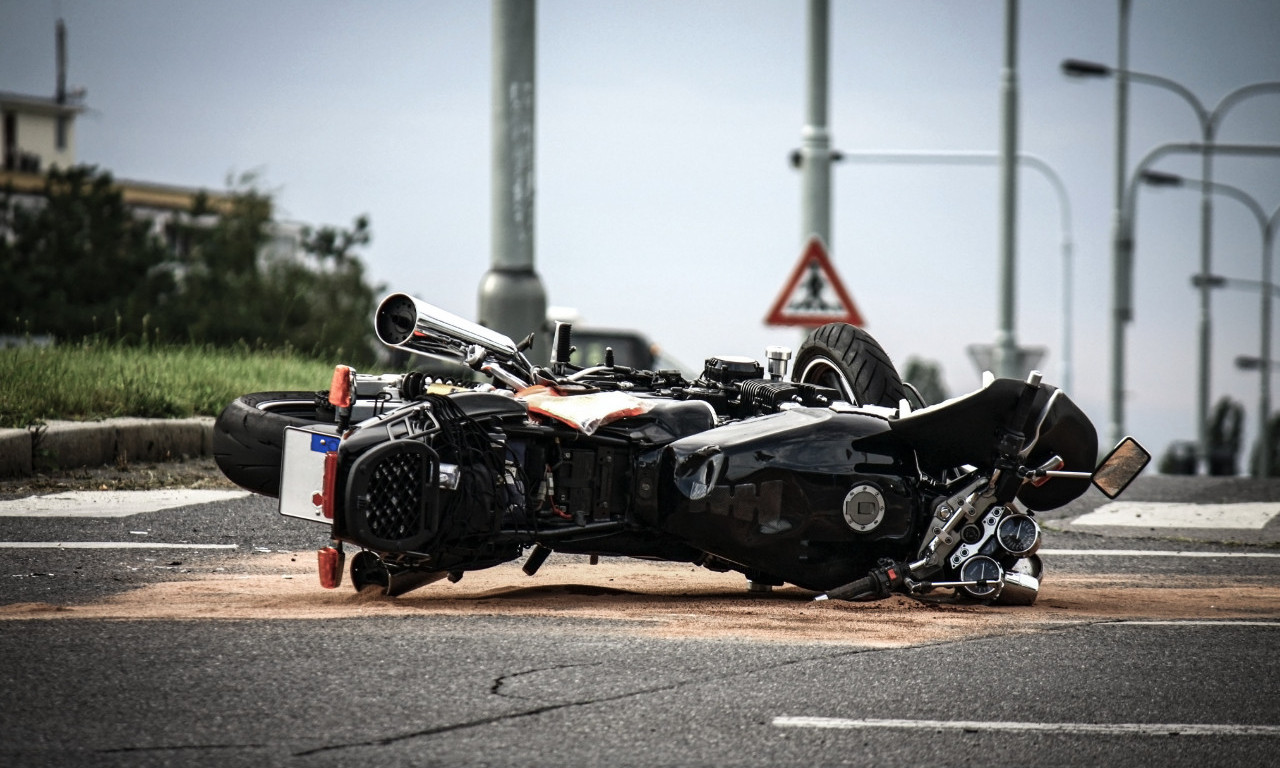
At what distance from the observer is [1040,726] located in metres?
4.76

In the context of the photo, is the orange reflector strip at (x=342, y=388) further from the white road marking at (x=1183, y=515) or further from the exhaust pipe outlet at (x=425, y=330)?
the white road marking at (x=1183, y=515)

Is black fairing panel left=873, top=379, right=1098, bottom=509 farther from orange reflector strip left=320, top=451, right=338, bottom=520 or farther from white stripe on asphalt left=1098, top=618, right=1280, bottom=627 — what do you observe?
orange reflector strip left=320, top=451, right=338, bottom=520

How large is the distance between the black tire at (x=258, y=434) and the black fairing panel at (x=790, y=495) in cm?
191

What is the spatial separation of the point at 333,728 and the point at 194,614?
1.88 m

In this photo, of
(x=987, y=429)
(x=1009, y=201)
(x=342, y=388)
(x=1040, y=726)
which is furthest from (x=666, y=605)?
(x=1009, y=201)

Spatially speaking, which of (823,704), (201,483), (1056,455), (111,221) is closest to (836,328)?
(1056,455)

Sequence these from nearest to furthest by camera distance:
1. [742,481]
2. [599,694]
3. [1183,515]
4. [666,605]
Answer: [599,694]
[742,481]
[666,605]
[1183,515]

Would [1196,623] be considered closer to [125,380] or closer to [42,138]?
[125,380]

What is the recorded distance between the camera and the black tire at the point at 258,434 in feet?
24.3

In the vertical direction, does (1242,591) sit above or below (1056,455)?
below

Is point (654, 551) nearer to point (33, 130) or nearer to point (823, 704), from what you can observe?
point (823, 704)

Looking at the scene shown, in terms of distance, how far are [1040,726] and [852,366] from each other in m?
3.08

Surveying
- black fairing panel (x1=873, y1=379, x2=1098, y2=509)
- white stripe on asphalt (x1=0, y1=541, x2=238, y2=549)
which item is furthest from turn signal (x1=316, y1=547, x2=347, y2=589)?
black fairing panel (x1=873, y1=379, x2=1098, y2=509)

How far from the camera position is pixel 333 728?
4512 millimetres
